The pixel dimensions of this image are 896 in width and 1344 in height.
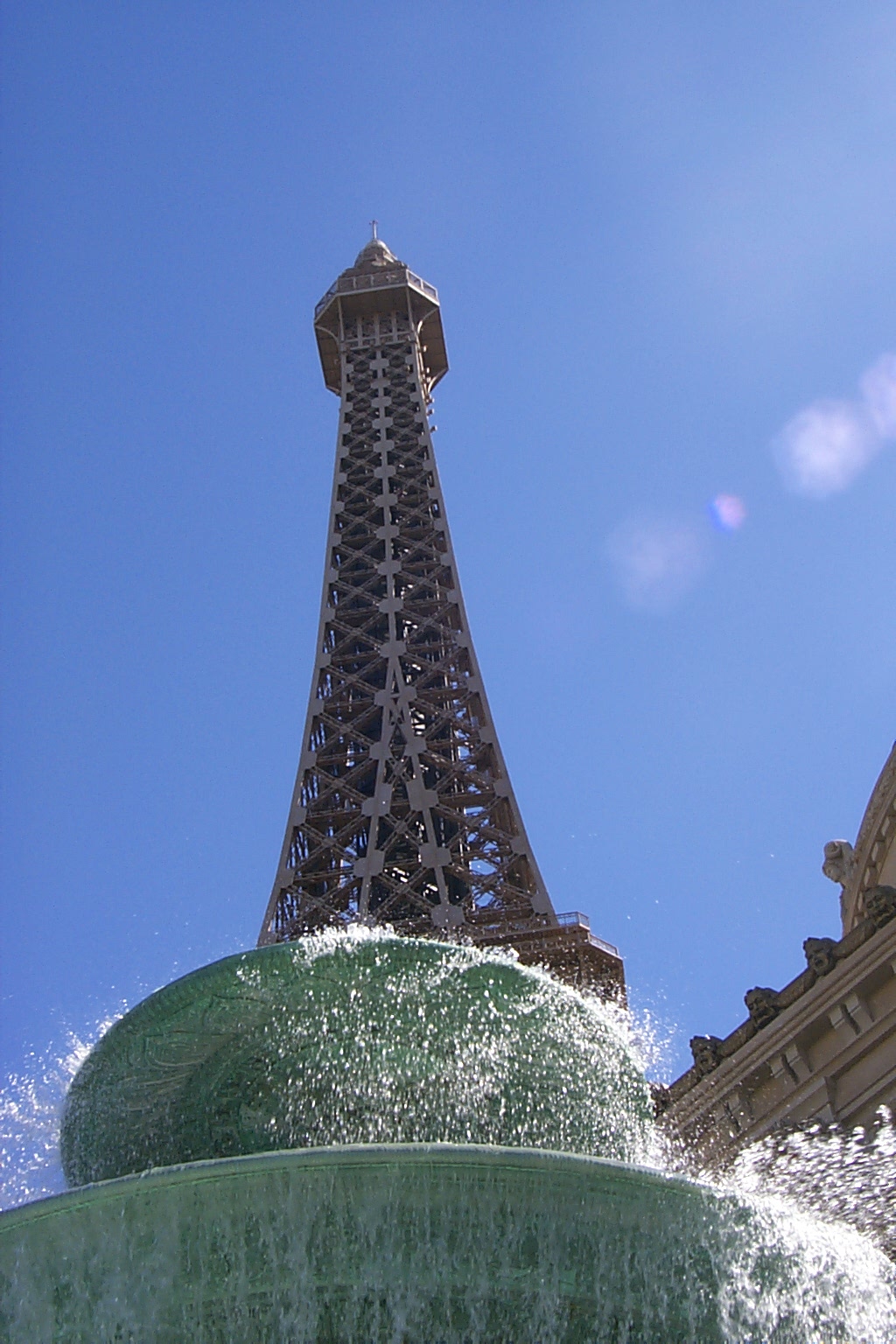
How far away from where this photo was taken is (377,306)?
60.3m

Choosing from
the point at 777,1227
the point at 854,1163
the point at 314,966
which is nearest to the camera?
the point at 777,1227

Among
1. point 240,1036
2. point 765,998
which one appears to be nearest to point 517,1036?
point 240,1036

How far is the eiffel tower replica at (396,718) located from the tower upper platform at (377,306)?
2.9 inches

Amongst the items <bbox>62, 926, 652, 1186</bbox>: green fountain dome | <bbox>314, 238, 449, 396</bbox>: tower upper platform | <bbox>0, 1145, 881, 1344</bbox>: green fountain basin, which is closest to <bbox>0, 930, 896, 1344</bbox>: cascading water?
<bbox>0, 1145, 881, 1344</bbox>: green fountain basin

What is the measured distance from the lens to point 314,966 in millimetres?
9203

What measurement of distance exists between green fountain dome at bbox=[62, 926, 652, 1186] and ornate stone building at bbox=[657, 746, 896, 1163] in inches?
118

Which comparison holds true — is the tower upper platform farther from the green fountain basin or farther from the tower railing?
the green fountain basin

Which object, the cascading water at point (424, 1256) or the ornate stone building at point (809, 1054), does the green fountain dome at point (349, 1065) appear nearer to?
the cascading water at point (424, 1256)

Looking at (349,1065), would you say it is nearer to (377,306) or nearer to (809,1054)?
(809,1054)

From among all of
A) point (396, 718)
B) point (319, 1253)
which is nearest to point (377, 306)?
point (396, 718)

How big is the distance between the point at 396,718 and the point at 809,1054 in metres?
32.2

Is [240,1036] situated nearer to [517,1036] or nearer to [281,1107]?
[281,1107]

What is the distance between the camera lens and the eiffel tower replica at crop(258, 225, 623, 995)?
3756cm

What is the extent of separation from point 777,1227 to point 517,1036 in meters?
2.02
